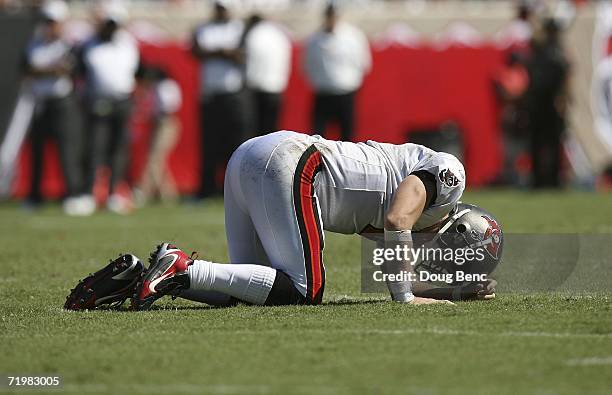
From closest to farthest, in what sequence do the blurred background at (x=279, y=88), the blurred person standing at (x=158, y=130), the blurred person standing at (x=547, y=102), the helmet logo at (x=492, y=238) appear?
the helmet logo at (x=492, y=238) → the blurred background at (x=279, y=88) → the blurred person standing at (x=158, y=130) → the blurred person standing at (x=547, y=102)

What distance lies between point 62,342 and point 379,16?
46.9 feet

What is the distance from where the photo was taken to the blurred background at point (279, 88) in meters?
15.4

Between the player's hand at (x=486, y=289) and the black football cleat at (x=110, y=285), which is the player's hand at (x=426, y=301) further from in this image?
the black football cleat at (x=110, y=285)

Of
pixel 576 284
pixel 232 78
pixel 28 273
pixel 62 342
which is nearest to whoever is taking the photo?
pixel 62 342

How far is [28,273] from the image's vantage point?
859 centimetres

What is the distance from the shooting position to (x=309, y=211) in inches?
244

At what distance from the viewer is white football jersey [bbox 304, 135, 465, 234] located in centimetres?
625

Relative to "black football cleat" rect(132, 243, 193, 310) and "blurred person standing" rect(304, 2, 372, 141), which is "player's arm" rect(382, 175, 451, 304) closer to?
"black football cleat" rect(132, 243, 193, 310)

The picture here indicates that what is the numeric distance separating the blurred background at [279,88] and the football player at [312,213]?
8.90 meters

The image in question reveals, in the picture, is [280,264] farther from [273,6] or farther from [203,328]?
[273,6]

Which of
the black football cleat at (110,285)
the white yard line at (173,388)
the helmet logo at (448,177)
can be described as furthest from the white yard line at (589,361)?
the black football cleat at (110,285)

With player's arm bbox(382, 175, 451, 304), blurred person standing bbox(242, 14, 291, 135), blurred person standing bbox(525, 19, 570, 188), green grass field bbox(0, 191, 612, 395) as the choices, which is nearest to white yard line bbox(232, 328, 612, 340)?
green grass field bbox(0, 191, 612, 395)

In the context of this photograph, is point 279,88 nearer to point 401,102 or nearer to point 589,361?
point 401,102

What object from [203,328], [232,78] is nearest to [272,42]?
[232,78]
